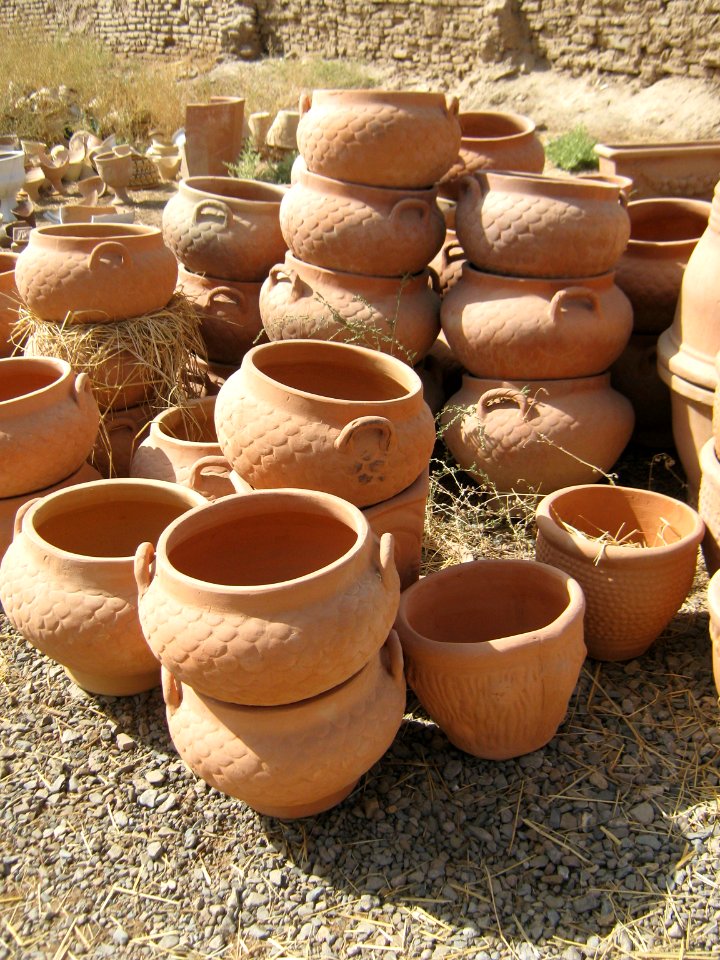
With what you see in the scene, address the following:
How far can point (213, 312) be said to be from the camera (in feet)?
12.2

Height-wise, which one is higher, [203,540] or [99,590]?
[203,540]

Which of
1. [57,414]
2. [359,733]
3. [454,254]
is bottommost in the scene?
[359,733]

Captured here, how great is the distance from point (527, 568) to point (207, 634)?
1.05 meters

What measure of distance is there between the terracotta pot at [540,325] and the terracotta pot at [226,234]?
92 cm

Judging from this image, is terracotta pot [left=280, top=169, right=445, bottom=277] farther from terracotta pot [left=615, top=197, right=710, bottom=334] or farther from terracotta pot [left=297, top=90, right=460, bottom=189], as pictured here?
terracotta pot [left=615, top=197, right=710, bottom=334]

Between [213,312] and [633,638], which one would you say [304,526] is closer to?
[633,638]

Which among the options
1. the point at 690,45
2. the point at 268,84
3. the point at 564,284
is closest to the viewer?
the point at 564,284

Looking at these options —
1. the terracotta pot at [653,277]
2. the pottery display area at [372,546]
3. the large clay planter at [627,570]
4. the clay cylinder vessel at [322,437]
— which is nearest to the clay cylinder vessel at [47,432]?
the pottery display area at [372,546]

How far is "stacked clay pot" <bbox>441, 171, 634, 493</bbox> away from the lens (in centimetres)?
303

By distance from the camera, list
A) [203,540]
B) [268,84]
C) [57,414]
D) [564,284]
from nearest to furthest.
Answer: [203,540] < [57,414] < [564,284] < [268,84]

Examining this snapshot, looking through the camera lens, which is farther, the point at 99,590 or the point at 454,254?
the point at 454,254

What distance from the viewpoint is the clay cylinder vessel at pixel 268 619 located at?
1664mm

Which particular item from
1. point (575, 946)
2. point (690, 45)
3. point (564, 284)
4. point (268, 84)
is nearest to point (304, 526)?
point (575, 946)

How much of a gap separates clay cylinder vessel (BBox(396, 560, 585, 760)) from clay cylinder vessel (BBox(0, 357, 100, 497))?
4.14 feet
